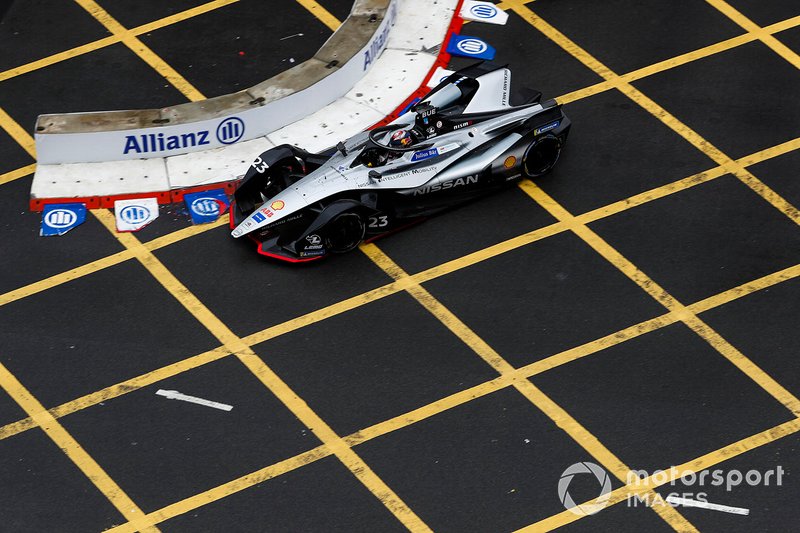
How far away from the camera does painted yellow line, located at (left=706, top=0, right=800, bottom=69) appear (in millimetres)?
22859

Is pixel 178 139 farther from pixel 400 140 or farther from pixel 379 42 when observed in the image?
pixel 379 42

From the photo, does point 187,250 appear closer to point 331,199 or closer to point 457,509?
point 331,199

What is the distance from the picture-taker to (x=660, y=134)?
70.5 ft

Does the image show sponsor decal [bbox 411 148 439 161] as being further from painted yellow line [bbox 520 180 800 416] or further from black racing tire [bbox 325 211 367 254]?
painted yellow line [bbox 520 180 800 416]

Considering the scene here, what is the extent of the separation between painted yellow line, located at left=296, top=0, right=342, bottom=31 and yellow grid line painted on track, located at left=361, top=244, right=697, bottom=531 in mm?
5032

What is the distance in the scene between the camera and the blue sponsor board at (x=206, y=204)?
66.8 feet

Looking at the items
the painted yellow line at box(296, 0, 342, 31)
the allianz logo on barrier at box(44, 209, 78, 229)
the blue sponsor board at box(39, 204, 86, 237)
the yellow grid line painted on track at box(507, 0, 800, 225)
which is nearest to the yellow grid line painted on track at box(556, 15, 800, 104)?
the yellow grid line painted on track at box(507, 0, 800, 225)

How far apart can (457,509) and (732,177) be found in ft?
22.6

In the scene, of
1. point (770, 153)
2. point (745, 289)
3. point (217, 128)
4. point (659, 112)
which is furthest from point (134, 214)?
point (770, 153)

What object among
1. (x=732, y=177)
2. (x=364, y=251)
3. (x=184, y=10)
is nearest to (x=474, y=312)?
(x=364, y=251)

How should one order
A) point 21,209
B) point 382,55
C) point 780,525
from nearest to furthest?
point 780,525 → point 21,209 → point 382,55

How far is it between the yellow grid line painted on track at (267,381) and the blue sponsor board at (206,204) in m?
0.89

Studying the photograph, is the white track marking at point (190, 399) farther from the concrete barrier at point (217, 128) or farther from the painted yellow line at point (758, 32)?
the painted yellow line at point (758, 32)

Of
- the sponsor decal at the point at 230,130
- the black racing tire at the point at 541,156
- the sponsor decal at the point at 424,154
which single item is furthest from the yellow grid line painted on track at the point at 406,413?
the sponsor decal at the point at 230,130
